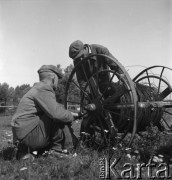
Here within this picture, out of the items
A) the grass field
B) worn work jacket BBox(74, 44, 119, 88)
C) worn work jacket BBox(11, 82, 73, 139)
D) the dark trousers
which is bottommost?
the grass field

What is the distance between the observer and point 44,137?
14.8ft

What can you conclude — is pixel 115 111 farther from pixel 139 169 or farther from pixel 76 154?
pixel 139 169

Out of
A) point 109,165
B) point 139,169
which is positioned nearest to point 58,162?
point 109,165

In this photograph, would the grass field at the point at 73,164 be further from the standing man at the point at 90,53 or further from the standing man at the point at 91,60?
the standing man at the point at 90,53

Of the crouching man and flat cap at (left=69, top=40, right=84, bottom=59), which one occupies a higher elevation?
flat cap at (left=69, top=40, right=84, bottom=59)

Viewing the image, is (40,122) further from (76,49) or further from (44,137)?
(76,49)

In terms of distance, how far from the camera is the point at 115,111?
5.37 metres

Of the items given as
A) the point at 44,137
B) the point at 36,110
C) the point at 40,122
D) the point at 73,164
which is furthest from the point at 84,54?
the point at 73,164

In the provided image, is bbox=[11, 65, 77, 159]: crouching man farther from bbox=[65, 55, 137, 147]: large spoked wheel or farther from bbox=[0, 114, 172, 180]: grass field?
bbox=[65, 55, 137, 147]: large spoked wheel

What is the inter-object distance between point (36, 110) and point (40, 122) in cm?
20

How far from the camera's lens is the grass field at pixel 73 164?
360 cm

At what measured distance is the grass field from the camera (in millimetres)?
3598

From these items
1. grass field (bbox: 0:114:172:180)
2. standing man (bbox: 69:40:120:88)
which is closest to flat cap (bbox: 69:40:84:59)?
standing man (bbox: 69:40:120:88)

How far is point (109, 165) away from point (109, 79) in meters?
2.11
